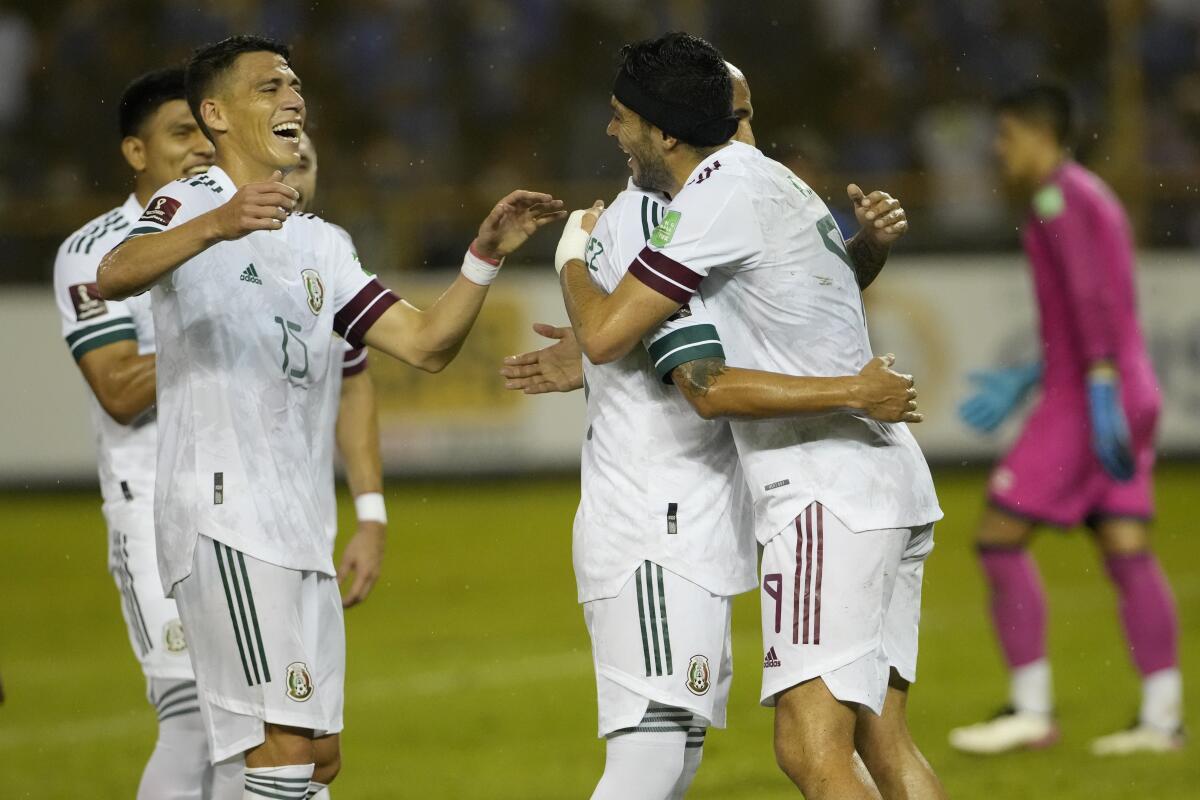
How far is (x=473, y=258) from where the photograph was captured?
4938 millimetres

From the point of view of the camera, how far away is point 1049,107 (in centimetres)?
776

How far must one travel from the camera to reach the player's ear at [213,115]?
4.66 metres

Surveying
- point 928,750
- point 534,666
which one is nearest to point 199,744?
point 928,750

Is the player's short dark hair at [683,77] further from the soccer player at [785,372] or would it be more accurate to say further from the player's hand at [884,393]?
the player's hand at [884,393]

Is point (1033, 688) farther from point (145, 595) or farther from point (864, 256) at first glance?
point (145, 595)

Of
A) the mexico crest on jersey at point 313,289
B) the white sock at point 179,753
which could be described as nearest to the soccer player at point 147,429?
the white sock at point 179,753

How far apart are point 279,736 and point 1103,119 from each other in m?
13.4

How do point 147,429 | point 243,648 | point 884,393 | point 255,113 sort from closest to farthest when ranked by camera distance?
point 884,393 → point 243,648 → point 255,113 → point 147,429

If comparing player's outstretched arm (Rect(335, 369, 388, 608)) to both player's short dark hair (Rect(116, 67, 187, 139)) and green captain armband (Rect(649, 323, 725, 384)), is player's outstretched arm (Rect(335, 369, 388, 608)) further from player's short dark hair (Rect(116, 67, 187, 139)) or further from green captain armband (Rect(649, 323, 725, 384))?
green captain armband (Rect(649, 323, 725, 384))

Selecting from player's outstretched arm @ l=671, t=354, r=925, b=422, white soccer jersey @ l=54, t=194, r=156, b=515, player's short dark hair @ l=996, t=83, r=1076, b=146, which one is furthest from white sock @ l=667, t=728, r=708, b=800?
player's short dark hair @ l=996, t=83, r=1076, b=146

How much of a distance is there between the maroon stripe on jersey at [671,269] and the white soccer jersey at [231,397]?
991 millimetres

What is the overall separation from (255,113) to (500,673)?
499 cm

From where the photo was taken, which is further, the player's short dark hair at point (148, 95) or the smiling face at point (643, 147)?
the player's short dark hair at point (148, 95)

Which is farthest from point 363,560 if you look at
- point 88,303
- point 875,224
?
point 875,224
